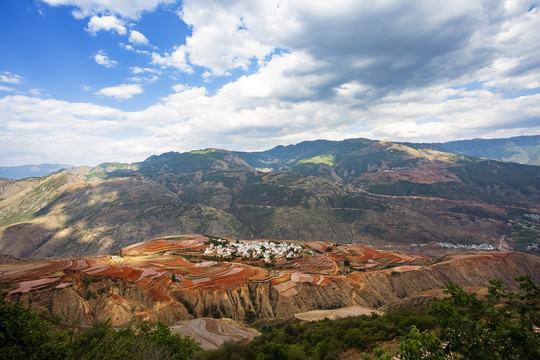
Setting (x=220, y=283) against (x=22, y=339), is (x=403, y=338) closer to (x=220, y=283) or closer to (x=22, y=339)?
(x=22, y=339)

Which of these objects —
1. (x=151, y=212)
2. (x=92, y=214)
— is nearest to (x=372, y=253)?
(x=151, y=212)

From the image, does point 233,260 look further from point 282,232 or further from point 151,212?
point 151,212

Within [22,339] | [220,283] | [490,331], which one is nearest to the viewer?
[490,331]

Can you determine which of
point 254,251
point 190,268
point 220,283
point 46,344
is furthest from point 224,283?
point 46,344

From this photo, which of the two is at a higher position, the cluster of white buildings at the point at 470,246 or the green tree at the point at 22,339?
the green tree at the point at 22,339

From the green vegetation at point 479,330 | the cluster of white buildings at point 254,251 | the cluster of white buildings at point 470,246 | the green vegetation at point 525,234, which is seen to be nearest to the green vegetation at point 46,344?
the green vegetation at point 479,330

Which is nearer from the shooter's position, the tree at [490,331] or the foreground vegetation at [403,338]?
A: the tree at [490,331]

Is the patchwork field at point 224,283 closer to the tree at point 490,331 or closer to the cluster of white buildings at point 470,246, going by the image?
the tree at point 490,331
